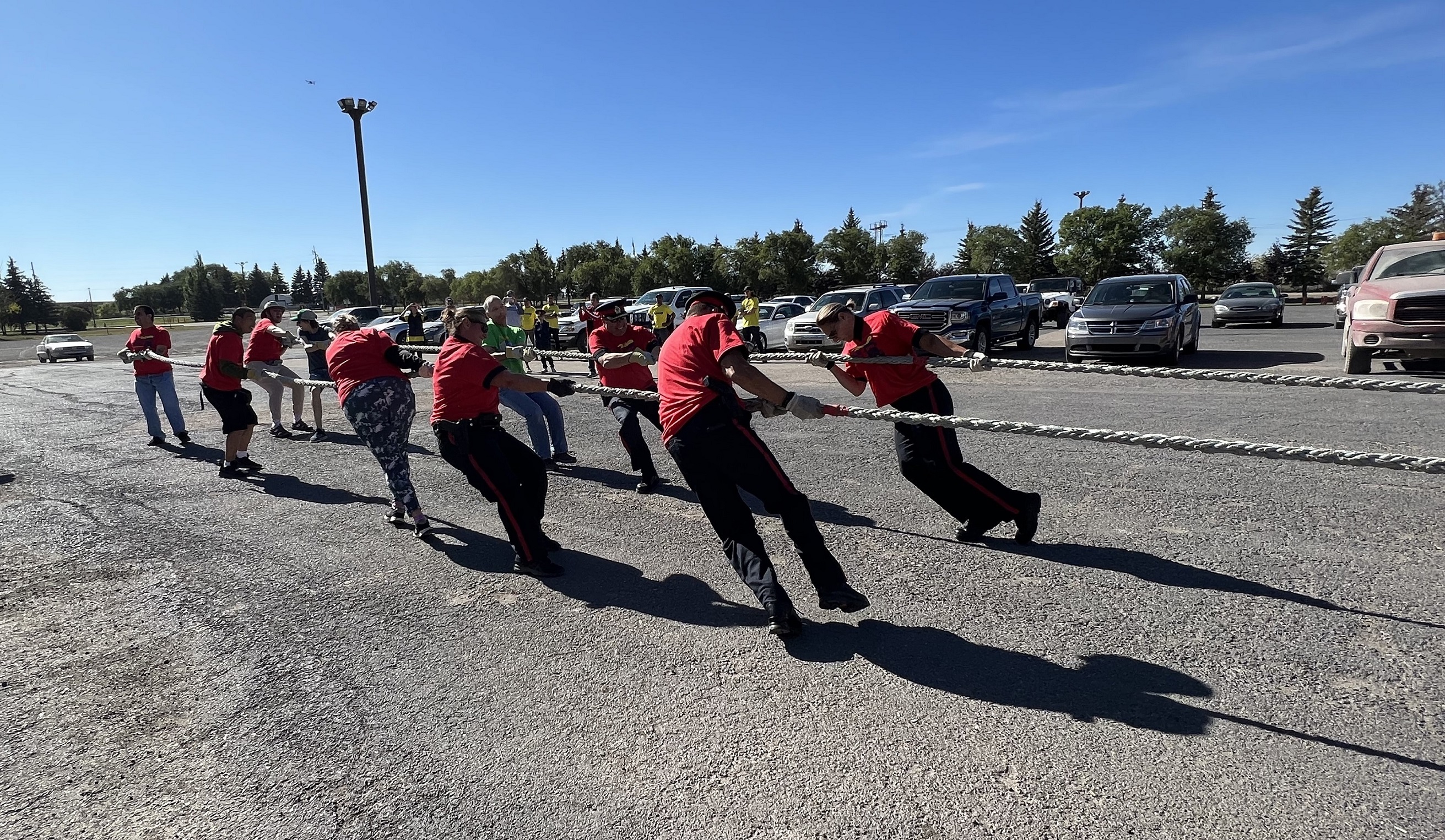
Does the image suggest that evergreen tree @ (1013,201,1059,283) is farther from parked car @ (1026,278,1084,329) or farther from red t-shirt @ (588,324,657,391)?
red t-shirt @ (588,324,657,391)

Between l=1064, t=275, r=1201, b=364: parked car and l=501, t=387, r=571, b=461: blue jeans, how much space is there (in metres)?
10.2

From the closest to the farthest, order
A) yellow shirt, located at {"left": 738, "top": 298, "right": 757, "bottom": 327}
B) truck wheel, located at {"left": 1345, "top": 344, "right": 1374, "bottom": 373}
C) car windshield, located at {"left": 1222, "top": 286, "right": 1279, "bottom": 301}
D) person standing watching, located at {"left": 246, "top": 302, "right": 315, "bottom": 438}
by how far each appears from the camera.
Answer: person standing watching, located at {"left": 246, "top": 302, "right": 315, "bottom": 438}, truck wheel, located at {"left": 1345, "top": 344, "right": 1374, "bottom": 373}, yellow shirt, located at {"left": 738, "top": 298, "right": 757, "bottom": 327}, car windshield, located at {"left": 1222, "top": 286, "right": 1279, "bottom": 301}

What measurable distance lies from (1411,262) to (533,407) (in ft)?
41.8

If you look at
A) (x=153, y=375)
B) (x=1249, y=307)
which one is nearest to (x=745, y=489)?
(x=153, y=375)

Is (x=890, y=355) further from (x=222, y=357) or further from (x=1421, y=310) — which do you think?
(x=1421, y=310)

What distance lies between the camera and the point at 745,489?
12.4 ft

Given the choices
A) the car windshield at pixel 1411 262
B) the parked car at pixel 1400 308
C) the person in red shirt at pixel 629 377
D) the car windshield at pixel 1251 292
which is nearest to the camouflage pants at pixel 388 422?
the person in red shirt at pixel 629 377

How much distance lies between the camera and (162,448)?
9844 mm

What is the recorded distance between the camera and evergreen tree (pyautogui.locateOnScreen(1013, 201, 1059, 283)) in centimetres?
8175

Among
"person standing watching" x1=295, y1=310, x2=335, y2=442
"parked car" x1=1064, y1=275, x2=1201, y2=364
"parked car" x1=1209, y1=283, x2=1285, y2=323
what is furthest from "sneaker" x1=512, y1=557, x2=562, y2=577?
"parked car" x1=1209, y1=283, x2=1285, y2=323

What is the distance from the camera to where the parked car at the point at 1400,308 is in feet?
32.6

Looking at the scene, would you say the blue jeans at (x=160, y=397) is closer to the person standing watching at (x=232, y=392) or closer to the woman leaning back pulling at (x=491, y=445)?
the person standing watching at (x=232, y=392)

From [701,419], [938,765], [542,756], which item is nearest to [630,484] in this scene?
[701,419]

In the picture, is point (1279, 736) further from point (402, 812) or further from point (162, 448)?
point (162, 448)
